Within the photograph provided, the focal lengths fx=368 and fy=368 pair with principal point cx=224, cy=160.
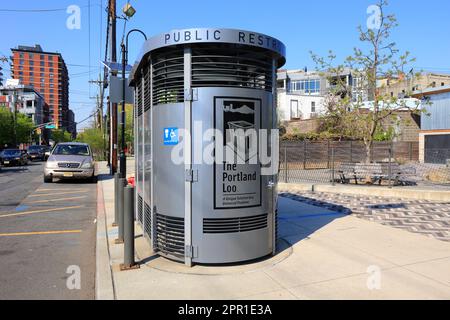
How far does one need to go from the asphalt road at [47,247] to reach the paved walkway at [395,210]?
5811 mm

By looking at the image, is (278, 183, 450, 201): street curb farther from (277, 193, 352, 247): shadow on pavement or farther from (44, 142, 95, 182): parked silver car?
(44, 142, 95, 182): parked silver car

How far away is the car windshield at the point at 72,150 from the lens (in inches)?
656

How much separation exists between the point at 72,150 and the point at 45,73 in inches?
5765

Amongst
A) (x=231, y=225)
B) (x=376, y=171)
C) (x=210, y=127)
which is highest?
(x=210, y=127)

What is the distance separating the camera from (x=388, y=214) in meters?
8.52

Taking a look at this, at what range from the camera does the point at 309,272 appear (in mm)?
4621

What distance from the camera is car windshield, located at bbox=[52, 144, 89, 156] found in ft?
54.7

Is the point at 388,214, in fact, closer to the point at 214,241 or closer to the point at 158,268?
the point at 214,241

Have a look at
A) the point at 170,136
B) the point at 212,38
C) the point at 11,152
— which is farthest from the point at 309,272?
the point at 11,152

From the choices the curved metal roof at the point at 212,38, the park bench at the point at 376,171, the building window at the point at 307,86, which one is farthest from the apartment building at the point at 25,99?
the curved metal roof at the point at 212,38

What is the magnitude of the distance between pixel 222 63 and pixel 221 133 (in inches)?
35.3

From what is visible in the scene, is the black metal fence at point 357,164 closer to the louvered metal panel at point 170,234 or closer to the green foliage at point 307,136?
the green foliage at point 307,136

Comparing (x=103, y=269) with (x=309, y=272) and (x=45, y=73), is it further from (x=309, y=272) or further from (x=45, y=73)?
(x=45, y=73)
